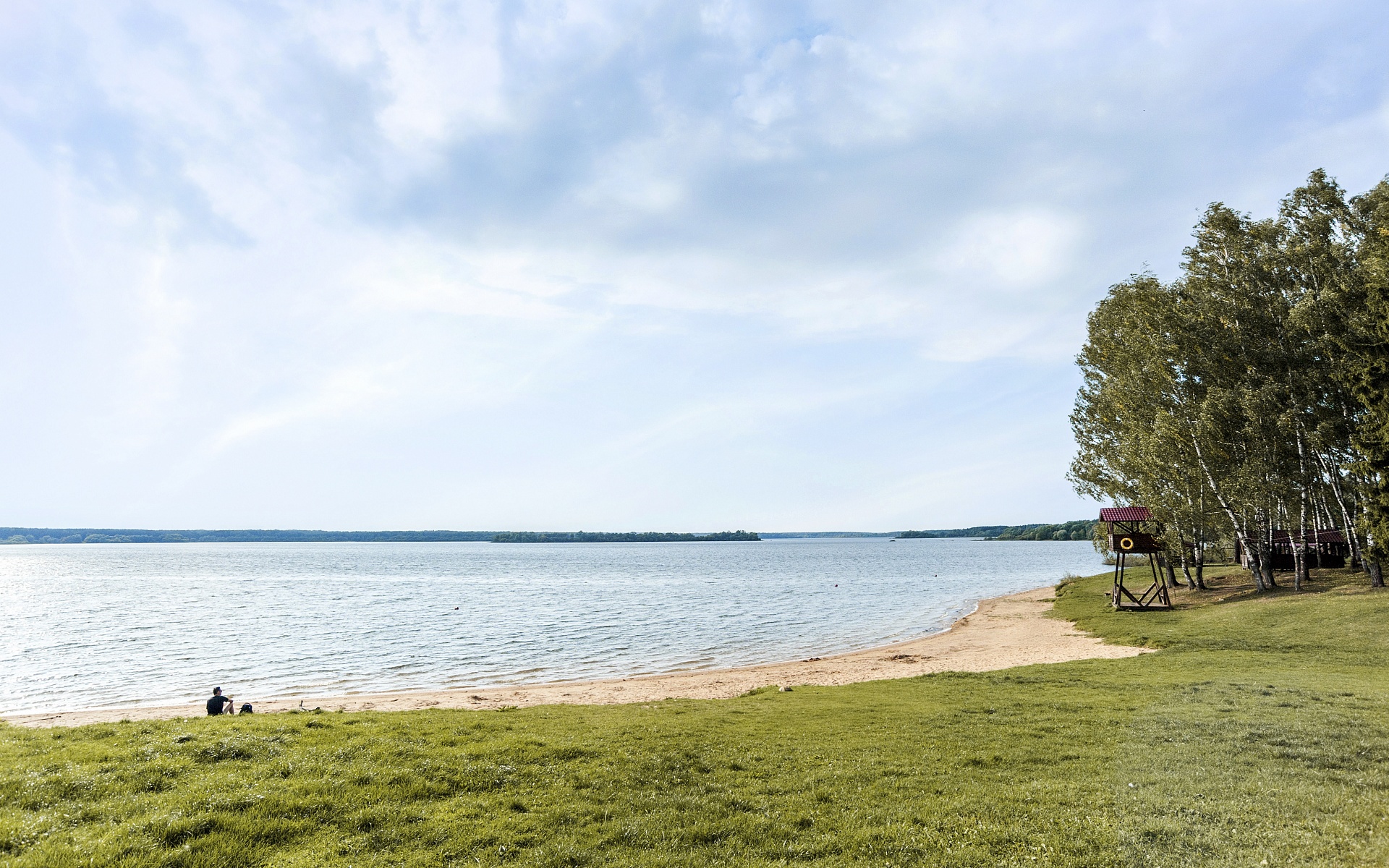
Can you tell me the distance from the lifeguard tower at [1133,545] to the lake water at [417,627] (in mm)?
12500

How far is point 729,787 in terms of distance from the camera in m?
12.0

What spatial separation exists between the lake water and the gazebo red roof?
14.0m

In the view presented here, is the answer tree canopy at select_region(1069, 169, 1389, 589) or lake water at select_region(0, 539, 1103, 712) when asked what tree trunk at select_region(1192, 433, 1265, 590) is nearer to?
tree canopy at select_region(1069, 169, 1389, 589)

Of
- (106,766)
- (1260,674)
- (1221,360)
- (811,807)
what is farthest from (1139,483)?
(106,766)

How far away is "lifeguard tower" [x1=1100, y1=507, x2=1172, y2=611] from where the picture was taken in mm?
45656

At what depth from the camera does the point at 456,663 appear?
130ft

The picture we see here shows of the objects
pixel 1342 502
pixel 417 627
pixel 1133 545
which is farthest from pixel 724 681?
pixel 1342 502

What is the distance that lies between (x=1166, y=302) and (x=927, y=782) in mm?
42086

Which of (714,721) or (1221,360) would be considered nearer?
(714,721)

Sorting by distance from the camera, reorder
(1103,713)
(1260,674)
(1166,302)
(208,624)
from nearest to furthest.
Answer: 1. (1103,713)
2. (1260,674)
3. (1166,302)
4. (208,624)

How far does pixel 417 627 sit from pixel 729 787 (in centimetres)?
4967

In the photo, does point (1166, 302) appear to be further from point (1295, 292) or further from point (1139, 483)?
point (1139, 483)

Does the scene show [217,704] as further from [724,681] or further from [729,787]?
[729,787]

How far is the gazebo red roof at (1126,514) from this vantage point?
47.5 m
